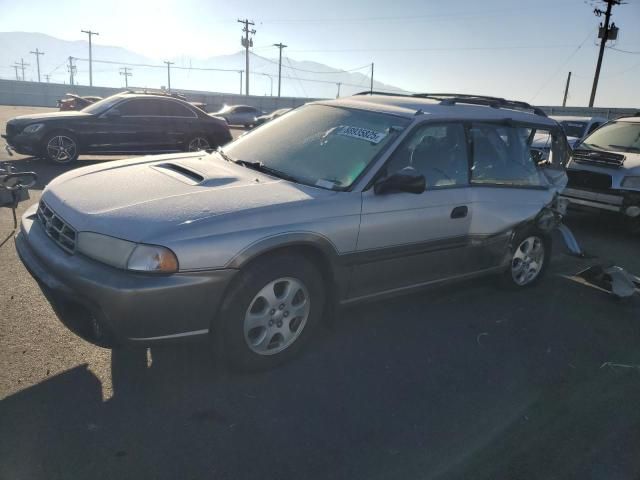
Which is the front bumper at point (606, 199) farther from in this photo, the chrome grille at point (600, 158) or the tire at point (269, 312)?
the tire at point (269, 312)

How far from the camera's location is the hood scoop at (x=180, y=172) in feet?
10.8

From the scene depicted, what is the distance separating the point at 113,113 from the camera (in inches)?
411

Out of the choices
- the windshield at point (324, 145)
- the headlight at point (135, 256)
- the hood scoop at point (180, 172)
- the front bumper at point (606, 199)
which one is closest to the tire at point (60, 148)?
the windshield at point (324, 145)

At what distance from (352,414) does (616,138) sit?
308 inches

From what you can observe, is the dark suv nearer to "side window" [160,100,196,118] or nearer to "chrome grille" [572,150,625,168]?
"side window" [160,100,196,118]

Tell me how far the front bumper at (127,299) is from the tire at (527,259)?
2931mm

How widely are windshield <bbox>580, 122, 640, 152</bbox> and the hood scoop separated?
7.28 meters

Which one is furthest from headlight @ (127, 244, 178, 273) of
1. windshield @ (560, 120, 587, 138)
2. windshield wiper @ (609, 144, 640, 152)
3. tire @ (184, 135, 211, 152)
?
windshield @ (560, 120, 587, 138)

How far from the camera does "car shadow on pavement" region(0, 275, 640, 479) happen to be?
2328mm

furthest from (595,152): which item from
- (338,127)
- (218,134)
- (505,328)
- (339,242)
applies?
(218,134)

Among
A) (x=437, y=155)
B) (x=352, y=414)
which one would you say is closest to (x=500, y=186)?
(x=437, y=155)

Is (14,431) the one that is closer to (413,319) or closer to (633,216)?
(413,319)

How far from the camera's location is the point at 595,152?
24.7ft

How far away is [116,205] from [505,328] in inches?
120
